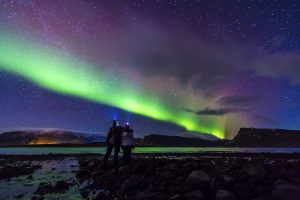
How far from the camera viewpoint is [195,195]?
1362cm

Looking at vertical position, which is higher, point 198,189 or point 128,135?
point 128,135

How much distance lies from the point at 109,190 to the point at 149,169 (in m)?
3.23

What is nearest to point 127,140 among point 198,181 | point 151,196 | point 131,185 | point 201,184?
point 131,185

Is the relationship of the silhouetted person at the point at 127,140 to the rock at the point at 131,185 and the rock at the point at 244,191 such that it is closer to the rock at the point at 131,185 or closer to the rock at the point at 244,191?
the rock at the point at 131,185

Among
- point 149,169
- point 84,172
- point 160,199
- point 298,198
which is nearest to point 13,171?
point 84,172

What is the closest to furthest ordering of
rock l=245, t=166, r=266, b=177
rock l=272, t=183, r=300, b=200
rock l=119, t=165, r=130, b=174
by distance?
1. rock l=272, t=183, r=300, b=200
2. rock l=245, t=166, r=266, b=177
3. rock l=119, t=165, r=130, b=174

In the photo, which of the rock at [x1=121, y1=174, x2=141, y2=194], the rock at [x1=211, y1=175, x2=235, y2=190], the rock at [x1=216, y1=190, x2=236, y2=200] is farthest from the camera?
the rock at [x1=121, y1=174, x2=141, y2=194]

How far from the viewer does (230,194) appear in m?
13.1

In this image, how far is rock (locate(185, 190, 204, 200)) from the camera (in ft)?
44.4

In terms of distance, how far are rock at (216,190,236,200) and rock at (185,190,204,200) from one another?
2.16ft

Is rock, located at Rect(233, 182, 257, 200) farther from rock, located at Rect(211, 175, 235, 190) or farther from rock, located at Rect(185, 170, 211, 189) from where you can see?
rock, located at Rect(185, 170, 211, 189)

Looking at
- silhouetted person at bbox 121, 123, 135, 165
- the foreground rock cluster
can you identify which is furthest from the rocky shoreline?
silhouetted person at bbox 121, 123, 135, 165

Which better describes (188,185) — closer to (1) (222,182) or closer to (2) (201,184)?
(2) (201,184)

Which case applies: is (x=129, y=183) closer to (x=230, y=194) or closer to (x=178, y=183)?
(x=178, y=183)
